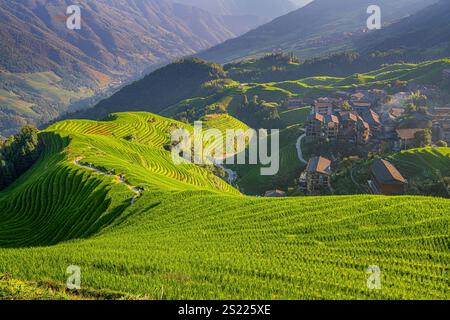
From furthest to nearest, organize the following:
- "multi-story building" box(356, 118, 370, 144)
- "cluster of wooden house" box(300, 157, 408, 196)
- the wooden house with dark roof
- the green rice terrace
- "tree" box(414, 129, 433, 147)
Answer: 1. "multi-story building" box(356, 118, 370, 144)
2. "tree" box(414, 129, 433, 147)
3. "cluster of wooden house" box(300, 157, 408, 196)
4. the wooden house with dark roof
5. the green rice terrace

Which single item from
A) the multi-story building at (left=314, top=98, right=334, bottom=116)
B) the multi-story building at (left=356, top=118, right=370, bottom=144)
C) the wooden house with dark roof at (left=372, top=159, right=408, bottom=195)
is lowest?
the wooden house with dark roof at (left=372, top=159, right=408, bottom=195)

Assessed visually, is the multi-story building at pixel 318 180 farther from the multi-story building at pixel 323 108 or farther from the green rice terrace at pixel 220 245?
the multi-story building at pixel 323 108

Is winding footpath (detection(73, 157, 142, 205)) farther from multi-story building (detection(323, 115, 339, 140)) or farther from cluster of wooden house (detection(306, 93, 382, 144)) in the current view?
cluster of wooden house (detection(306, 93, 382, 144))

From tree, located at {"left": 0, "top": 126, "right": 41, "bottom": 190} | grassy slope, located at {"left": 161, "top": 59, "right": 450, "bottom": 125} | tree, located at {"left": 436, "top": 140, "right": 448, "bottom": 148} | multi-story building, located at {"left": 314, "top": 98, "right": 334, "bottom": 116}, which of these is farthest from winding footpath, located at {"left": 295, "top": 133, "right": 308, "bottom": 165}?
tree, located at {"left": 0, "top": 126, "right": 41, "bottom": 190}

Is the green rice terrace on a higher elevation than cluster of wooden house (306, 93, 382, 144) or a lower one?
lower

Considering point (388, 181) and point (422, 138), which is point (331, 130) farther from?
point (388, 181)

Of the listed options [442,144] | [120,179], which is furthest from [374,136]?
[120,179]

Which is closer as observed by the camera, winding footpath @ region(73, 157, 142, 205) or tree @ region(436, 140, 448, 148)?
winding footpath @ region(73, 157, 142, 205)
